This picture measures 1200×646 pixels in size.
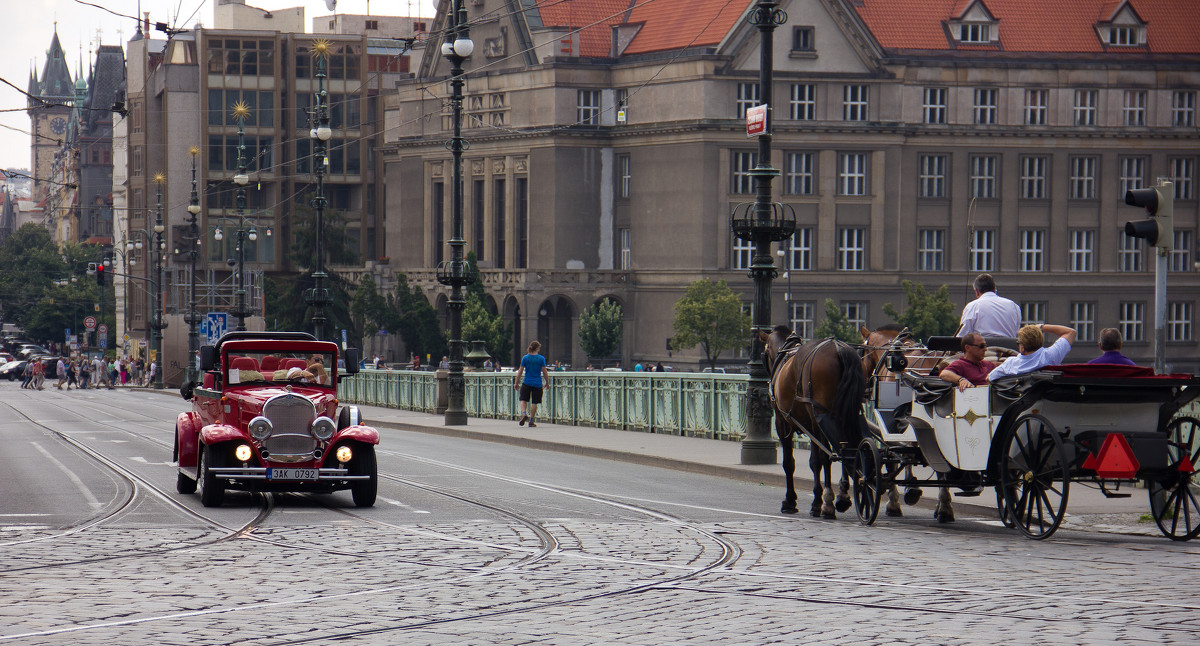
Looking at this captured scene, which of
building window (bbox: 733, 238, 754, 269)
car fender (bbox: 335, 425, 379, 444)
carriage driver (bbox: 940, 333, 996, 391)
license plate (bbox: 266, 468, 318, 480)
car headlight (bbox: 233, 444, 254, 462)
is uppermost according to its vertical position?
building window (bbox: 733, 238, 754, 269)

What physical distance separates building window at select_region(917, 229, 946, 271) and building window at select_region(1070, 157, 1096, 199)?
8.26 meters

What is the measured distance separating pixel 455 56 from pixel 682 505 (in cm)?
1587

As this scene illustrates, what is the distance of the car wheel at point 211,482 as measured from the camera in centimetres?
1559

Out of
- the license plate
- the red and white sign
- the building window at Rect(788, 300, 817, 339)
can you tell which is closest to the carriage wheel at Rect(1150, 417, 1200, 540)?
the license plate

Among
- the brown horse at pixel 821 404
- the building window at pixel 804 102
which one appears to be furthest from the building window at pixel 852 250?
the brown horse at pixel 821 404

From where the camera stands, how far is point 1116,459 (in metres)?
12.2

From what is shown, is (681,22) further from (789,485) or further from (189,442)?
(789,485)

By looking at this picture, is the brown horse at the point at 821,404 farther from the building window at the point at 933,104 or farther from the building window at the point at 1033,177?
the building window at the point at 1033,177

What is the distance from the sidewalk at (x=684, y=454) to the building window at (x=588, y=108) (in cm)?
5380

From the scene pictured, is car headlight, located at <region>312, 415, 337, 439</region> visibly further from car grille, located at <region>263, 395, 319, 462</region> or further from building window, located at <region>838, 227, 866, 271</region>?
building window, located at <region>838, 227, 866, 271</region>

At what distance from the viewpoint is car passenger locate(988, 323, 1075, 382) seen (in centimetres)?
1305

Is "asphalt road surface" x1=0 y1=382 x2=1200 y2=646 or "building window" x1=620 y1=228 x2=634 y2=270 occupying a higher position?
"building window" x1=620 y1=228 x2=634 y2=270

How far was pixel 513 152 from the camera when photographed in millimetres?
91750

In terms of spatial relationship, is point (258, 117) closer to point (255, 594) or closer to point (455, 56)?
point (455, 56)
